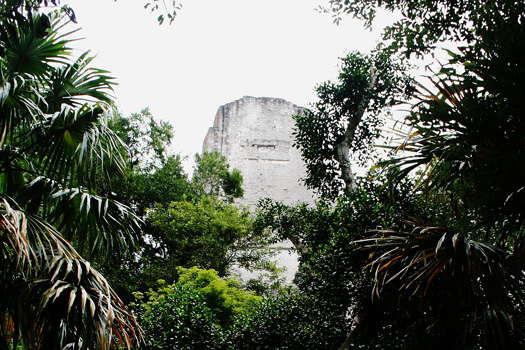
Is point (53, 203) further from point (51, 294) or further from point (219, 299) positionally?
point (219, 299)

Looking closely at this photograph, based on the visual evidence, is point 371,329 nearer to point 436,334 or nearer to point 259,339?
point 436,334

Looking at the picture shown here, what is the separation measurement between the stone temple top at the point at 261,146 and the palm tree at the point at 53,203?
13.9 m

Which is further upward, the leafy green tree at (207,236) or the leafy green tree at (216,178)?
the leafy green tree at (216,178)

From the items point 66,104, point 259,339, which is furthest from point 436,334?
point 66,104

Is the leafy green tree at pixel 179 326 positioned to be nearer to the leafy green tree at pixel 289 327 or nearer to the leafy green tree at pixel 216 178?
the leafy green tree at pixel 289 327

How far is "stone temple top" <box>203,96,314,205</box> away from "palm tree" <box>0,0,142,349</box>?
1393cm

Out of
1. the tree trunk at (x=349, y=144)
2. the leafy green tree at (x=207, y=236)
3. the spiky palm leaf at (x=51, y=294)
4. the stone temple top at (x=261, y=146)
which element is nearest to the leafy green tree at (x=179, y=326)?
the spiky palm leaf at (x=51, y=294)

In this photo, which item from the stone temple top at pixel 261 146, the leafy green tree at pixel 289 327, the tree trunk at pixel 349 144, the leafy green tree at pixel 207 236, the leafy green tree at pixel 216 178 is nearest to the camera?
the leafy green tree at pixel 289 327

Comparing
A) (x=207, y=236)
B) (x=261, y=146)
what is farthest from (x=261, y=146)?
(x=207, y=236)

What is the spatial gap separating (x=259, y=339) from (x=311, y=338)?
0.69 metres

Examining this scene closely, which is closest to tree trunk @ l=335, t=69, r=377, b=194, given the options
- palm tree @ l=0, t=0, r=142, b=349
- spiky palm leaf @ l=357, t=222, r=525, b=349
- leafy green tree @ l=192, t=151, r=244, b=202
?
spiky palm leaf @ l=357, t=222, r=525, b=349

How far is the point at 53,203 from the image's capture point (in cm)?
416

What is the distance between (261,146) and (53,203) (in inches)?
606

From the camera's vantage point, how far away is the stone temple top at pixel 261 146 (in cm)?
1870
